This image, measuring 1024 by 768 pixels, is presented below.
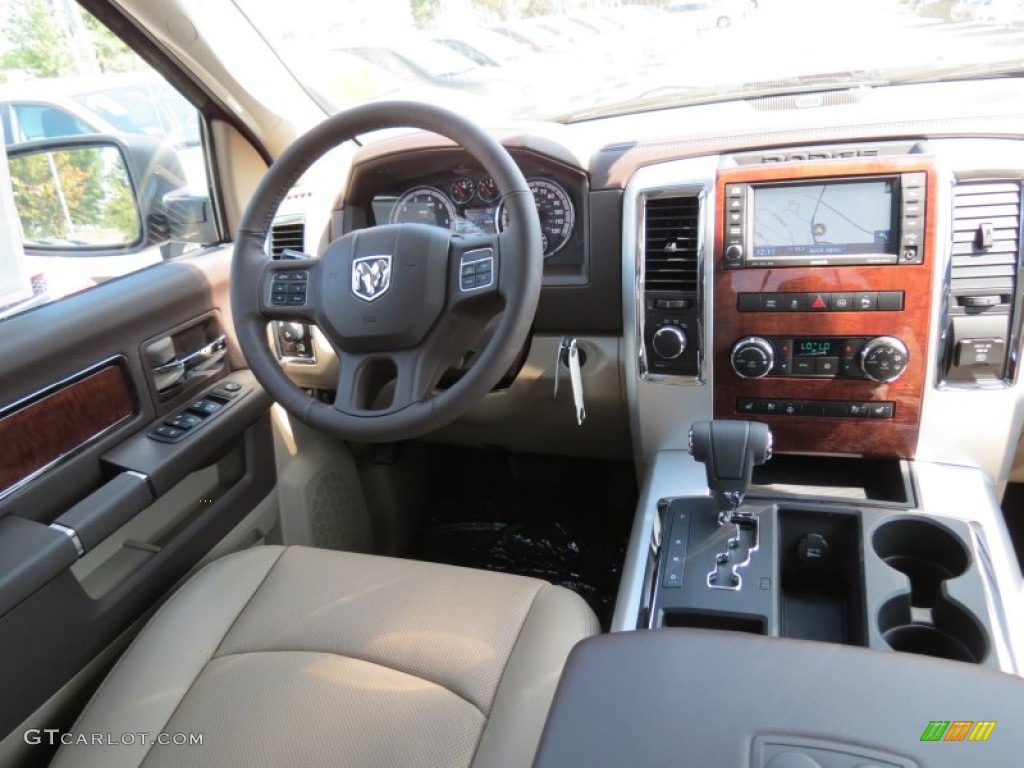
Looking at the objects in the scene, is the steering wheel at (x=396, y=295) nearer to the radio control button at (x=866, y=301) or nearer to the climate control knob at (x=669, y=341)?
the climate control knob at (x=669, y=341)

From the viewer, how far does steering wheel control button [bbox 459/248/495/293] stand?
131 centimetres

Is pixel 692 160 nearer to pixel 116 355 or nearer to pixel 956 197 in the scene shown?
pixel 956 197

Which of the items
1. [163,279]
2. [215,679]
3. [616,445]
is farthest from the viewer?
[616,445]

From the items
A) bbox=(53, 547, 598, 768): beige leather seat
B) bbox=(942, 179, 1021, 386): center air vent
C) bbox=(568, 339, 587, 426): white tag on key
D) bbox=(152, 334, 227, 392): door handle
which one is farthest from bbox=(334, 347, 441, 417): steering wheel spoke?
bbox=(942, 179, 1021, 386): center air vent

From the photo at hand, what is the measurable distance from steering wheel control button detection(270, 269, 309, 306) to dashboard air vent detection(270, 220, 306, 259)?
0.47 meters

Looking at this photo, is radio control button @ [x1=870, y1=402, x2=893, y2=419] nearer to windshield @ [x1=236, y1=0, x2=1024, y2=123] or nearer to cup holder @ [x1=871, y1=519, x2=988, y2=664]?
cup holder @ [x1=871, y1=519, x2=988, y2=664]

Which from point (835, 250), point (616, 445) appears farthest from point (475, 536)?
point (835, 250)

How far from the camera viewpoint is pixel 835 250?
1.46 m

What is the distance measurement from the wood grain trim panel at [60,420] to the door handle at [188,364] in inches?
3.7

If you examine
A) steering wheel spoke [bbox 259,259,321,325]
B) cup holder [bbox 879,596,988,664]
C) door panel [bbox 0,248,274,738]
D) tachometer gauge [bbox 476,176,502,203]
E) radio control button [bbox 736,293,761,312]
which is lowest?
cup holder [bbox 879,596,988,664]

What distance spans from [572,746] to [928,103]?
1437 millimetres

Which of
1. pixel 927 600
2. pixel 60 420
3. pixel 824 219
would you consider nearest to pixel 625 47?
pixel 824 219

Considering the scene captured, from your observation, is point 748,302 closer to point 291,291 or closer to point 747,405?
point 747,405

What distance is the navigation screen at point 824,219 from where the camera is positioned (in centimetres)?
143
